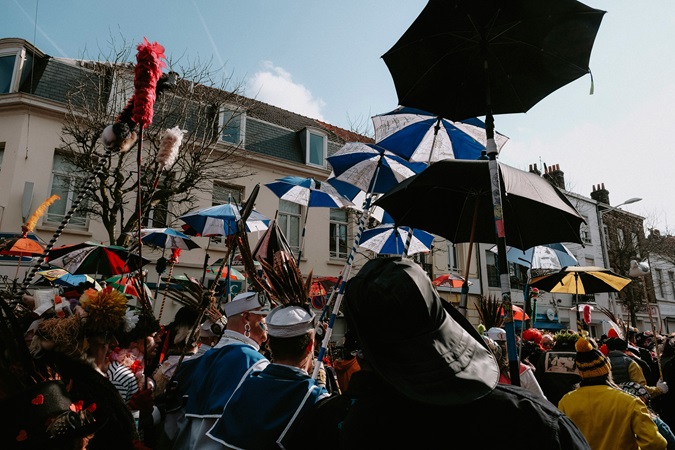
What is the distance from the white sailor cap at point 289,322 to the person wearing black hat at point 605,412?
2041mm

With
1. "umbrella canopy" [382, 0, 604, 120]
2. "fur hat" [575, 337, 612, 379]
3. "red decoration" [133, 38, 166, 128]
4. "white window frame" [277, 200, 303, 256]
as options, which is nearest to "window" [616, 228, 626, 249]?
"white window frame" [277, 200, 303, 256]

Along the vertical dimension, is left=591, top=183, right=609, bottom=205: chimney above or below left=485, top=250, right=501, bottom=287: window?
above

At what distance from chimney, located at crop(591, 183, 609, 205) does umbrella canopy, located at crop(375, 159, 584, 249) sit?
101 ft

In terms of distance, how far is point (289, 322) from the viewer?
2.55m

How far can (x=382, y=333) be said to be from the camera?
120 centimetres

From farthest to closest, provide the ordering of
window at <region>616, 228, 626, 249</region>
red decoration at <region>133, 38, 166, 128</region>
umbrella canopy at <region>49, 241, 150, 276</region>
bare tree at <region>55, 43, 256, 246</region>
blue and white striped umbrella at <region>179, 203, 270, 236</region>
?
window at <region>616, 228, 626, 249</region>, bare tree at <region>55, 43, 256, 246</region>, umbrella canopy at <region>49, 241, 150, 276</region>, blue and white striped umbrella at <region>179, 203, 270, 236</region>, red decoration at <region>133, 38, 166, 128</region>

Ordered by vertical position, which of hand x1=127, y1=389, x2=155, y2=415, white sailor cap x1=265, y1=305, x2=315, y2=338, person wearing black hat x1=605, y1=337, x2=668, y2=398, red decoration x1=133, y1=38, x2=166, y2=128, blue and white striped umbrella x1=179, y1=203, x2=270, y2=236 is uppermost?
red decoration x1=133, y1=38, x2=166, y2=128

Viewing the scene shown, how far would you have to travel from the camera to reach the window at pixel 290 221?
18.4 m

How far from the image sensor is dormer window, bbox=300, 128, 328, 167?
19.6m

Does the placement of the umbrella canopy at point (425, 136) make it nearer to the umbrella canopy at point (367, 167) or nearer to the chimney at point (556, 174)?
the umbrella canopy at point (367, 167)

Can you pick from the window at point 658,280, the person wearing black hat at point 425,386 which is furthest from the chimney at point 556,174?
the person wearing black hat at point 425,386

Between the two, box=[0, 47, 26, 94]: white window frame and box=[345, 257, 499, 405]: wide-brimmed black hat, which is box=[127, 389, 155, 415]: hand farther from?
box=[0, 47, 26, 94]: white window frame

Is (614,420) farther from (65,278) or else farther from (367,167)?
(65,278)

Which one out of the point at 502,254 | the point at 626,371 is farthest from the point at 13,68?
the point at 626,371
